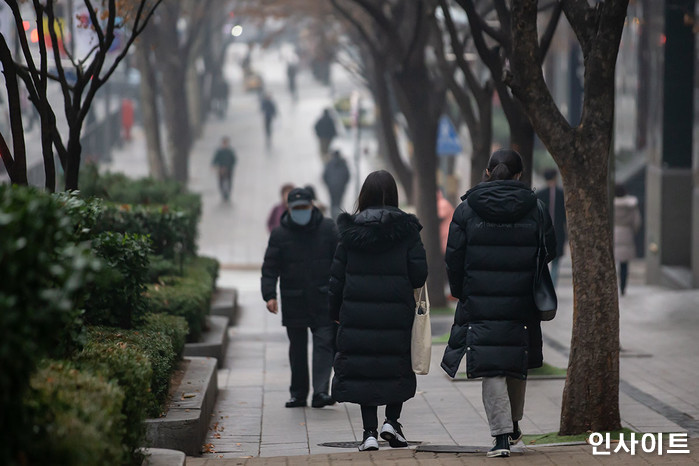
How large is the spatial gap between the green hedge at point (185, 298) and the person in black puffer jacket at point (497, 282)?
145 inches

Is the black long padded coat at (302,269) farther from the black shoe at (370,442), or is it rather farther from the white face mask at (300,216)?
the black shoe at (370,442)

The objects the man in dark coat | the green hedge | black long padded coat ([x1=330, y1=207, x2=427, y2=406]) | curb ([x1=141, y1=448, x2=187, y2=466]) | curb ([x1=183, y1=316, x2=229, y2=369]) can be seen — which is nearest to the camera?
curb ([x1=141, y1=448, x2=187, y2=466])

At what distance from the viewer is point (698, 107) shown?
717 inches

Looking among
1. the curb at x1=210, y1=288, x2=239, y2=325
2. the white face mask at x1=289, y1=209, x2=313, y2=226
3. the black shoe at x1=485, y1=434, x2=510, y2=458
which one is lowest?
the curb at x1=210, y1=288, x2=239, y2=325

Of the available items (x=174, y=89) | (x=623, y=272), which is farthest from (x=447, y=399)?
(x=174, y=89)

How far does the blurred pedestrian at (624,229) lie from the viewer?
16.2m

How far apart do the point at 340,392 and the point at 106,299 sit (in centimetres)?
168

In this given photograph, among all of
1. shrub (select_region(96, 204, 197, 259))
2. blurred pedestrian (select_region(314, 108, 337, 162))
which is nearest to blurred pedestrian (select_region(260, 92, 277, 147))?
blurred pedestrian (select_region(314, 108, 337, 162))

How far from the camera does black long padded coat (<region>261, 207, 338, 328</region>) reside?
29.1 feet

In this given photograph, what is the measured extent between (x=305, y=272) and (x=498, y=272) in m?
2.82

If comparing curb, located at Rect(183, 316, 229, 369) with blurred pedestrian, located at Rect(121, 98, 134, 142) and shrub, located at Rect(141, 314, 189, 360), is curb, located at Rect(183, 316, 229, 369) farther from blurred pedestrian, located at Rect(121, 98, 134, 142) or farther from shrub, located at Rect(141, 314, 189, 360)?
blurred pedestrian, located at Rect(121, 98, 134, 142)

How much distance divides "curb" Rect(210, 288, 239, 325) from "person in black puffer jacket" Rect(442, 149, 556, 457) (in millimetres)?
8026

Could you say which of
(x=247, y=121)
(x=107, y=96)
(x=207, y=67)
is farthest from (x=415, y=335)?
(x=247, y=121)

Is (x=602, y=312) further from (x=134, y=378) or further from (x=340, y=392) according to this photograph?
(x=134, y=378)
